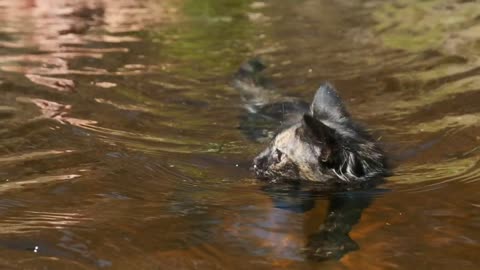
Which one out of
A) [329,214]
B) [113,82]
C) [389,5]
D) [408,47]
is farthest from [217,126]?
[389,5]

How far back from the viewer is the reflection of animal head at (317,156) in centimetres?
516

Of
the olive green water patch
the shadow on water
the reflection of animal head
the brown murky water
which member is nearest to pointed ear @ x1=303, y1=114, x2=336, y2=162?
the reflection of animal head

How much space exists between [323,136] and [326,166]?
0.84ft

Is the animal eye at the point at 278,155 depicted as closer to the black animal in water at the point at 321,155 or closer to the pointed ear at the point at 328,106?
the black animal in water at the point at 321,155

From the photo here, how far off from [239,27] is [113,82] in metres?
4.91

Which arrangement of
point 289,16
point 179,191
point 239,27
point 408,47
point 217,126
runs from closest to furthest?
point 179,191 < point 217,126 < point 408,47 < point 239,27 < point 289,16

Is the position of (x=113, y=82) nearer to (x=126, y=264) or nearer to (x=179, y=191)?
(x=179, y=191)

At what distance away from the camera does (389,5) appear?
1477 centimetres

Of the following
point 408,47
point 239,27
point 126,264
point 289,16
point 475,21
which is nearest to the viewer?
point 126,264

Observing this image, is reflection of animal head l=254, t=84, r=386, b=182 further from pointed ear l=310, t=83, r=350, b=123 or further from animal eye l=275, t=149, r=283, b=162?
pointed ear l=310, t=83, r=350, b=123

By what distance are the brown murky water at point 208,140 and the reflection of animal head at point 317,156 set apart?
0.20m

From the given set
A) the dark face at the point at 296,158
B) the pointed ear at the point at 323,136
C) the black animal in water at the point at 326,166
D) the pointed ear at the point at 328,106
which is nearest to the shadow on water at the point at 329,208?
the black animal in water at the point at 326,166

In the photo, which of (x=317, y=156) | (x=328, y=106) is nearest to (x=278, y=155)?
(x=317, y=156)

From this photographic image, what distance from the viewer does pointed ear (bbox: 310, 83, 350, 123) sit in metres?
5.98
